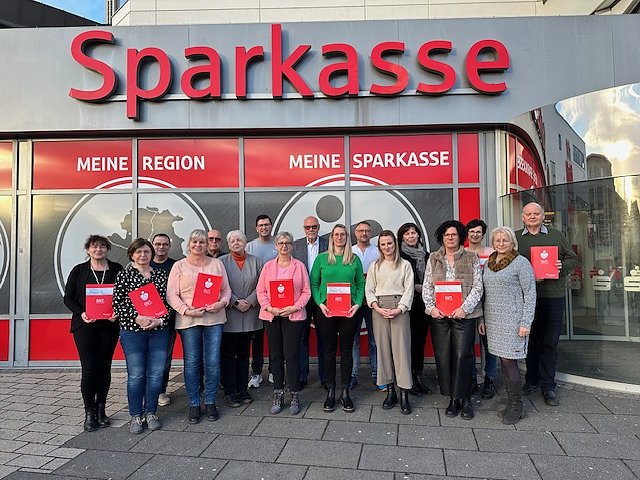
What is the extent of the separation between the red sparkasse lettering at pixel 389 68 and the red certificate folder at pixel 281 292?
10.4ft

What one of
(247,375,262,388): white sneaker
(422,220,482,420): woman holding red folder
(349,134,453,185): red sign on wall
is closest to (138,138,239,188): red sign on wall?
(349,134,453,185): red sign on wall

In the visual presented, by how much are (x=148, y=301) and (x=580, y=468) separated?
3.53m

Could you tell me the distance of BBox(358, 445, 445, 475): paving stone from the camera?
3242mm

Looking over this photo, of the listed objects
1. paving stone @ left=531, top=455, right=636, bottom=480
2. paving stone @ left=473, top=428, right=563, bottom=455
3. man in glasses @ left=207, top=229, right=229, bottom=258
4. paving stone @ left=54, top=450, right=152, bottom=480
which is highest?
man in glasses @ left=207, top=229, right=229, bottom=258

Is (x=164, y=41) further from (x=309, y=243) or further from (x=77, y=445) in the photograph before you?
(x=77, y=445)

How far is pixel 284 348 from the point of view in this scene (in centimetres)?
432

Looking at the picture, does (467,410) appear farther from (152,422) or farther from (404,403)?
(152,422)

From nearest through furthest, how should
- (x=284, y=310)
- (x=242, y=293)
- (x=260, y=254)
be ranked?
(x=284, y=310) < (x=242, y=293) < (x=260, y=254)

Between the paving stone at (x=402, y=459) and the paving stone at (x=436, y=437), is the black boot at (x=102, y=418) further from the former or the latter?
the paving stone at (x=436, y=437)

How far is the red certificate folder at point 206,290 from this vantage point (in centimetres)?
401

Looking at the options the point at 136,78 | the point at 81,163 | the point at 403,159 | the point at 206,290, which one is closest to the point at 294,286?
the point at 206,290

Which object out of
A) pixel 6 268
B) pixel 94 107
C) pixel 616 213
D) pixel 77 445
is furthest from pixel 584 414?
pixel 6 268

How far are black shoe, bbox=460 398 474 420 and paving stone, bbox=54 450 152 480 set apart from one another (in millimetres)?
2696

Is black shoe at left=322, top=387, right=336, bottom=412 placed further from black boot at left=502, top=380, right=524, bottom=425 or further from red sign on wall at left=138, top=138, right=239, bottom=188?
red sign on wall at left=138, top=138, right=239, bottom=188
